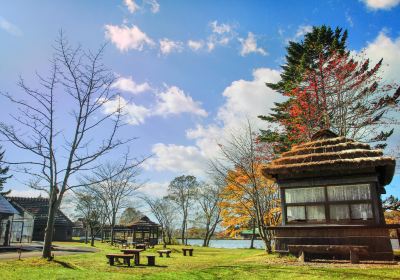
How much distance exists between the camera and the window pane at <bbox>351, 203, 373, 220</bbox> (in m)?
13.2

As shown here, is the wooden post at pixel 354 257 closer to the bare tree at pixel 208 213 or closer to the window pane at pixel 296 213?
the window pane at pixel 296 213

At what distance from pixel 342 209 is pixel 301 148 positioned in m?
3.27

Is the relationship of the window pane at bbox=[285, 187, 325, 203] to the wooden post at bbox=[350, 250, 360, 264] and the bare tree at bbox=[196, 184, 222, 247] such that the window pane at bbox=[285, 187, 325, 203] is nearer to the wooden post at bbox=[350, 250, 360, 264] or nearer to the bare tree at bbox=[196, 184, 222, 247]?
the wooden post at bbox=[350, 250, 360, 264]

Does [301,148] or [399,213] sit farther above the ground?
[301,148]

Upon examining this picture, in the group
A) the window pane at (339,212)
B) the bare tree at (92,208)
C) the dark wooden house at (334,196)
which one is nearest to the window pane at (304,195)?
the dark wooden house at (334,196)

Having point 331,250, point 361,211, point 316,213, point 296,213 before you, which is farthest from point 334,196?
point 331,250

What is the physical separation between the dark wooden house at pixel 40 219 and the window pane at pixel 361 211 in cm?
4589

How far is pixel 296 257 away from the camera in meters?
13.5

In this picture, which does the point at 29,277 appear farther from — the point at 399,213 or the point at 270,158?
the point at 399,213

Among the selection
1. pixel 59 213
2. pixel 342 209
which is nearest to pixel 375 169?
pixel 342 209

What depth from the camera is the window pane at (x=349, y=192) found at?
13.4m

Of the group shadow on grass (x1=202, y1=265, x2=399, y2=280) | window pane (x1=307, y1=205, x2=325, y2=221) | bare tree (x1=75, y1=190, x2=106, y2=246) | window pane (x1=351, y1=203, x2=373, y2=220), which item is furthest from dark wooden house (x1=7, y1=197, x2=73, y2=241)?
window pane (x1=351, y1=203, x2=373, y2=220)

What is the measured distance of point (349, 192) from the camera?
13.7m

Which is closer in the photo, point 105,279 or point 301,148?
point 105,279
